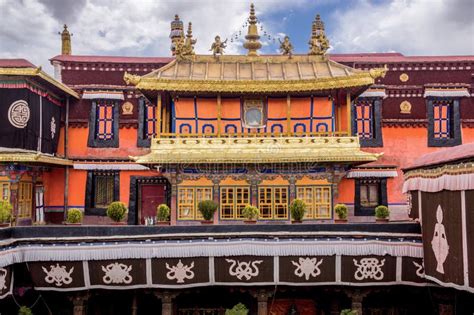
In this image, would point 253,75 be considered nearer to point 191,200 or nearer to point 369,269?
point 191,200

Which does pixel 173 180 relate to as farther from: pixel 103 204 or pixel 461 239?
pixel 461 239

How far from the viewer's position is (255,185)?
1784 centimetres

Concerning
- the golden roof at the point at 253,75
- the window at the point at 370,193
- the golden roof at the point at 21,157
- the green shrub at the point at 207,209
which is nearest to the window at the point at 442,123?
the window at the point at 370,193

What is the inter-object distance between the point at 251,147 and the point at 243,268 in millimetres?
5625

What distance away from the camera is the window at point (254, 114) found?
1873 centimetres

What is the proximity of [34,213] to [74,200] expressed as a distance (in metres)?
2.08

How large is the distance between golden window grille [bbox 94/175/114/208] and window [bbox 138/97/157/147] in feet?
7.63

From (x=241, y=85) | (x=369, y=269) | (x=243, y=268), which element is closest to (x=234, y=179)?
(x=241, y=85)

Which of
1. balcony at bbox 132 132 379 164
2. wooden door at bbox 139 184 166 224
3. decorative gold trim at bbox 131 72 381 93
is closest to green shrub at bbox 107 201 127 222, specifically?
balcony at bbox 132 132 379 164

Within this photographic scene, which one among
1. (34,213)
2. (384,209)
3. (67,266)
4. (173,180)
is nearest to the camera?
(67,266)

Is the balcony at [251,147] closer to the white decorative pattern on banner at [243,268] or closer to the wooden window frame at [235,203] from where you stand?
the wooden window frame at [235,203]

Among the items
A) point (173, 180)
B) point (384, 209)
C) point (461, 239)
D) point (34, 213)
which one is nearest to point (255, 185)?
point (173, 180)

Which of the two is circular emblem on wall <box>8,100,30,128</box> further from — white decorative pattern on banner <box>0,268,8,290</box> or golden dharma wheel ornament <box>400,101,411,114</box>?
golden dharma wheel ornament <box>400,101,411,114</box>

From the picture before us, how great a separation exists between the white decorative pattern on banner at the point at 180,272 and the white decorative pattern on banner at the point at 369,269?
→ 198 inches
